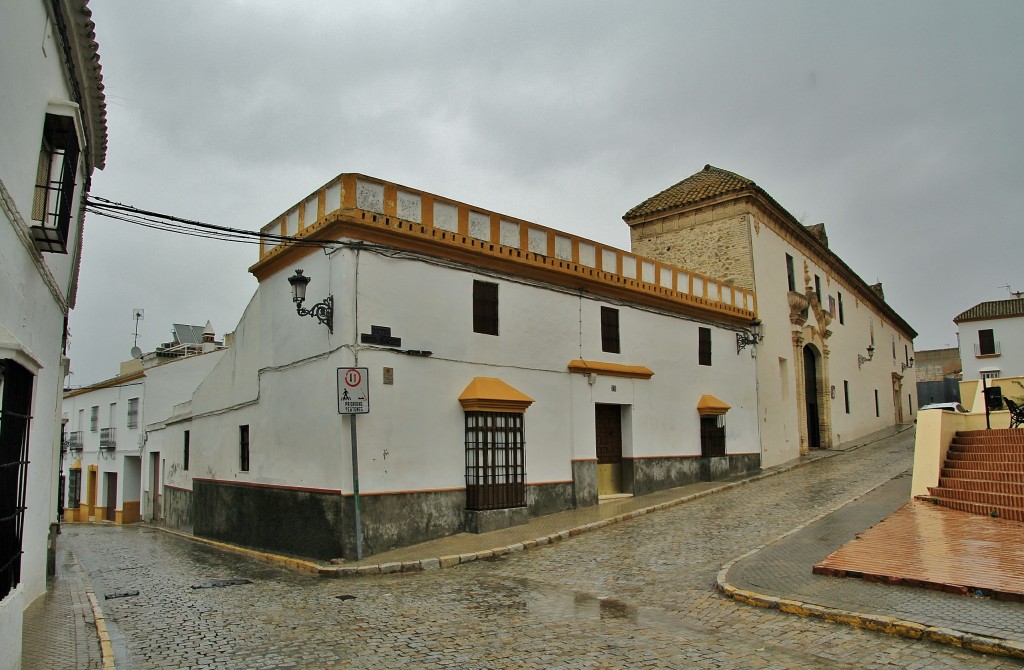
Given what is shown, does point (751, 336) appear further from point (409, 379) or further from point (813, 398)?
point (409, 379)

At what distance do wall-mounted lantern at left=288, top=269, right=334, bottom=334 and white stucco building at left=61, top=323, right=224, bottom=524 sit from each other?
1086 centimetres

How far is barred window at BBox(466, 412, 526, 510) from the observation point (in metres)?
12.2

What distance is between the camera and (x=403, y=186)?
12.0m

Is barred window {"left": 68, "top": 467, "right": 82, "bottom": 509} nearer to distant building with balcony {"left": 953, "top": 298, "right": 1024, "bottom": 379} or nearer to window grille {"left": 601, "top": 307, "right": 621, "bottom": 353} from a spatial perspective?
window grille {"left": 601, "top": 307, "right": 621, "bottom": 353}

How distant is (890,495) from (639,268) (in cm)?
735

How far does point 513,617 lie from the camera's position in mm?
6887

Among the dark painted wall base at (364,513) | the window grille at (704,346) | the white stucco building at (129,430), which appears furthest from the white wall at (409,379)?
the white stucco building at (129,430)

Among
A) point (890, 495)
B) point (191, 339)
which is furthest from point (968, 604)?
point (191, 339)

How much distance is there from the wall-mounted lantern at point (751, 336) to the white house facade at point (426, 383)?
396 cm

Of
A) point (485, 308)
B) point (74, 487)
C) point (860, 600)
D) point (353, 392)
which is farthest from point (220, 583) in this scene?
point (74, 487)

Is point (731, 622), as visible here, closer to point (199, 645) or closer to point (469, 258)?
point (199, 645)

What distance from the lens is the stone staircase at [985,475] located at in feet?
35.7

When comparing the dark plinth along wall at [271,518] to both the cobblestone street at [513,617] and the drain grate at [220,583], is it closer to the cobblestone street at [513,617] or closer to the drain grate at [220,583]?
the cobblestone street at [513,617]

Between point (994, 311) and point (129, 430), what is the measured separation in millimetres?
45683
